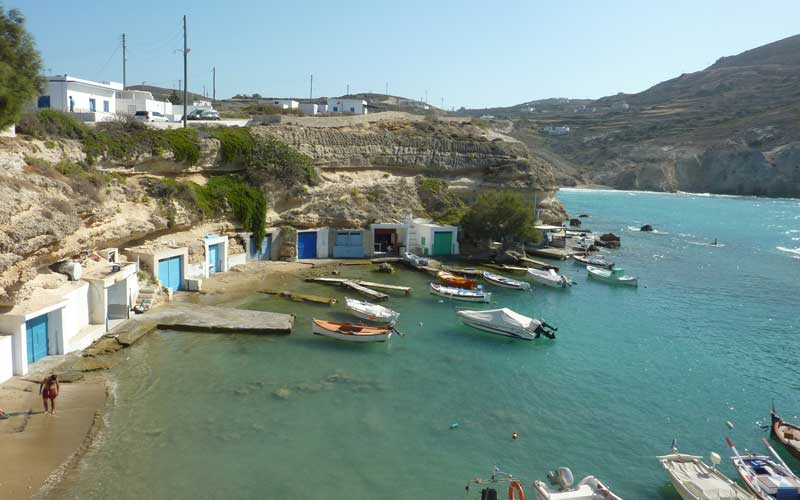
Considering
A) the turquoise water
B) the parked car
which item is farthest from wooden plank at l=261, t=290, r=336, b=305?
the parked car

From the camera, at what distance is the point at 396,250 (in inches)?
1807

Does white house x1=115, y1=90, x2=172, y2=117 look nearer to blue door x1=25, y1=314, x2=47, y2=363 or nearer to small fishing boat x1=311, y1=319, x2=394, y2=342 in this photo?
blue door x1=25, y1=314, x2=47, y2=363

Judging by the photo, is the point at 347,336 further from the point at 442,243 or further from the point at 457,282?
the point at 442,243

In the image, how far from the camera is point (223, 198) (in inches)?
1519

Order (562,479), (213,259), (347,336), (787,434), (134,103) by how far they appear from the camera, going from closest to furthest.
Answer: (562,479)
(787,434)
(347,336)
(213,259)
(134,103)

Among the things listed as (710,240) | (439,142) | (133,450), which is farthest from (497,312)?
(710,240)

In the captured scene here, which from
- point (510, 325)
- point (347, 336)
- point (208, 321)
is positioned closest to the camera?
point (347, 336)

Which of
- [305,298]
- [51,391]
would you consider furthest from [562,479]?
[305,298]

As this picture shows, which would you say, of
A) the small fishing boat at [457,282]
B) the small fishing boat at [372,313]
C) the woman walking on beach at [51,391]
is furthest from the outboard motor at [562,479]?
the small fishing boat at [457,282]

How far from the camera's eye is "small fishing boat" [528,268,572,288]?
39375mm

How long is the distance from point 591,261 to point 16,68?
133 ft

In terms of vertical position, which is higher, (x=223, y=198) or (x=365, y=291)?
(x=223, y=198)

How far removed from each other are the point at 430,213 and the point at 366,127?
1106 centimetres

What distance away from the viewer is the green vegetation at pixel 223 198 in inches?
1391
